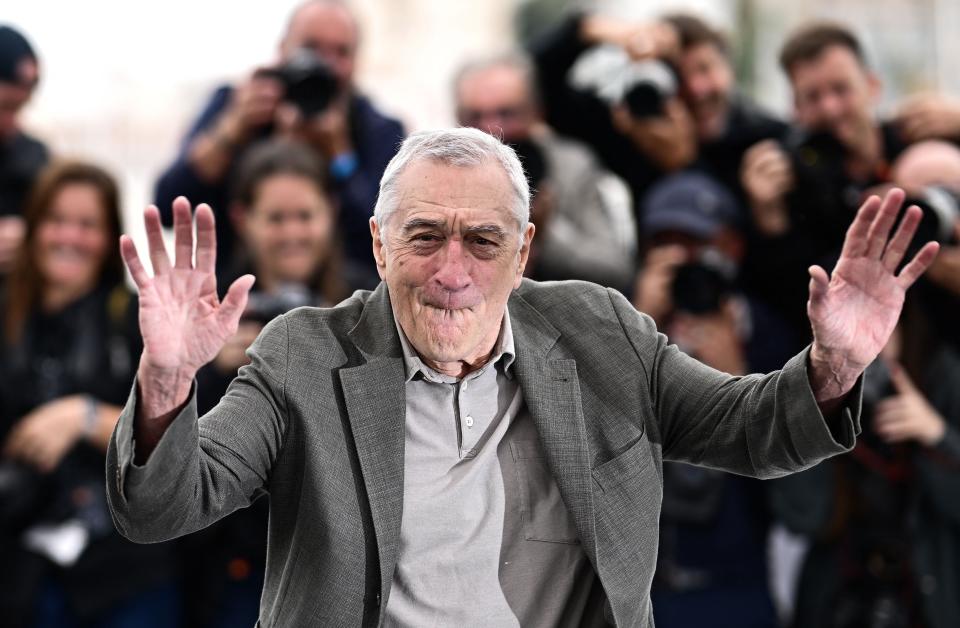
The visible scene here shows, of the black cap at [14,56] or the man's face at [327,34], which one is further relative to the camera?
the man's face at [327,34]

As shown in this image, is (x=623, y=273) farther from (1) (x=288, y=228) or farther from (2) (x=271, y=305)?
(2) (x=271, y=305)

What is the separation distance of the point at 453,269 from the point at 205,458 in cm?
52

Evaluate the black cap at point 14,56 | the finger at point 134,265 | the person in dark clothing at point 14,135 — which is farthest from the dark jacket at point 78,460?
the finger at point 134,265

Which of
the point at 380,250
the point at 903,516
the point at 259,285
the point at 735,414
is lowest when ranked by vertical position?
the point at 903,516

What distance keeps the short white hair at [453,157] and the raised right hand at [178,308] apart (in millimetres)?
361

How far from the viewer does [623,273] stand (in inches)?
173

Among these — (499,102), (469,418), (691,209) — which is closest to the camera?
(469,418)

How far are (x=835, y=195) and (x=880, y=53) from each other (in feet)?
14.5

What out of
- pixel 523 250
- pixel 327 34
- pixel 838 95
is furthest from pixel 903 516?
pixel 327 34

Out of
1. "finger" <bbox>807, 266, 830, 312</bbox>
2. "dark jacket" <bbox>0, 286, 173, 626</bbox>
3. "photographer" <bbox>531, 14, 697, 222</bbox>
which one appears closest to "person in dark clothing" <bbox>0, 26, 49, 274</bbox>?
"dark jacket" <bbox>0, 286, 173, 626</bbox>

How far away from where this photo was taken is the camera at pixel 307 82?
435cm

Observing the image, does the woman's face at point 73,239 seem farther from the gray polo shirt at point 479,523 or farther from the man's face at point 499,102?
the gray polo shirt at point 479,523

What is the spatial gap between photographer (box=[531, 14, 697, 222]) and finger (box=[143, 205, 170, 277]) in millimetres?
2825

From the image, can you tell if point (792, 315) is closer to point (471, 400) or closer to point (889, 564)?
point (889, 564)
